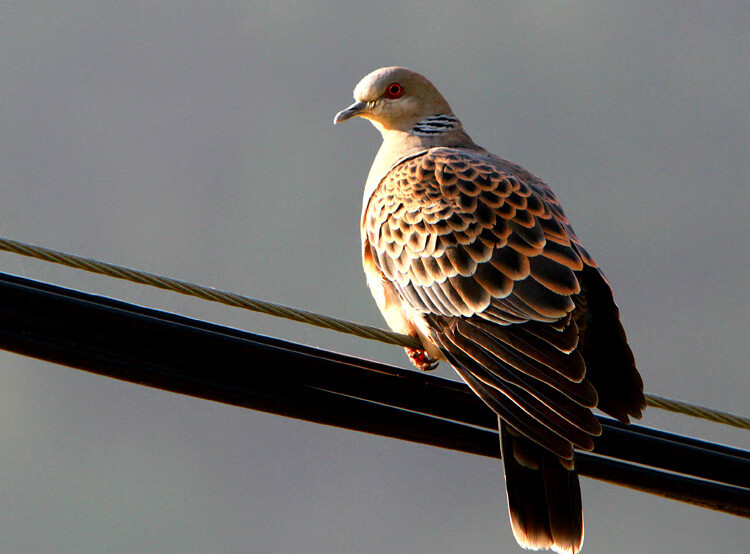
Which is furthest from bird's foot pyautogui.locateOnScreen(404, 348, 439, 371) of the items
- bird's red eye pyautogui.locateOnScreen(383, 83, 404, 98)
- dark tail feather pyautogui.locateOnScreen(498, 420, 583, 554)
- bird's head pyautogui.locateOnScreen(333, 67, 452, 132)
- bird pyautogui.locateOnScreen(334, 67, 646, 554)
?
bird's red eye pyautogui.locateOnScreen(383, 83, 404, 98)

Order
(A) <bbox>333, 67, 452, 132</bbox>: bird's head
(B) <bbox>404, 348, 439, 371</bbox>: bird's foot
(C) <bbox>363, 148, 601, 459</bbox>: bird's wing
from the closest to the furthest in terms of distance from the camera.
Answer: (C) <bbox>363, 148, 601, 459</bbox>: bird's wing, (B) <bbox>404, 348, 439, 371</bbox>: bird's foot, (A) <bbox>333, 67, 452, 132</bbox>: bird's head

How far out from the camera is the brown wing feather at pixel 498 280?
372 cm

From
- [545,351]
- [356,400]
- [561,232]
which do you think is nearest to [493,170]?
[561,232]

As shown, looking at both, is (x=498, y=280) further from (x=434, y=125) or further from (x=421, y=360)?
(x=434, y=125)

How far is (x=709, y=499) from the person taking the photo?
135 inches

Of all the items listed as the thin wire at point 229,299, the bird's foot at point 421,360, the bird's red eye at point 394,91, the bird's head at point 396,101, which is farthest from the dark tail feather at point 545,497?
the bird's red eye at point 394,91

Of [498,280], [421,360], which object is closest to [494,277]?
[498,280]

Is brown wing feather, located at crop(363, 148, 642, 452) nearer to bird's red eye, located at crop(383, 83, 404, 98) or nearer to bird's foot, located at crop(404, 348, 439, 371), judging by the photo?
bird's foot, located at crop(404, 348, 439, 371)

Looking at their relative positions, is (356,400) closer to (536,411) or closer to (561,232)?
(536,411)

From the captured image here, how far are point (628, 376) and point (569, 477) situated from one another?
496 millimetres

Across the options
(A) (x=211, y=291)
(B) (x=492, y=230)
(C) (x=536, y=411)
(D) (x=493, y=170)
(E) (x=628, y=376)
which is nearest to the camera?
(A) (x=211, y=291)

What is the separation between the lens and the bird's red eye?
6.22m

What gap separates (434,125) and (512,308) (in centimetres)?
224

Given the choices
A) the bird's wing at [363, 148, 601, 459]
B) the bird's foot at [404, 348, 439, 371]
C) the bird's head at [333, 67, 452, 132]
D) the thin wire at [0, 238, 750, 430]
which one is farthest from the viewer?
the bird's head at [333, 67, 452, 132]
